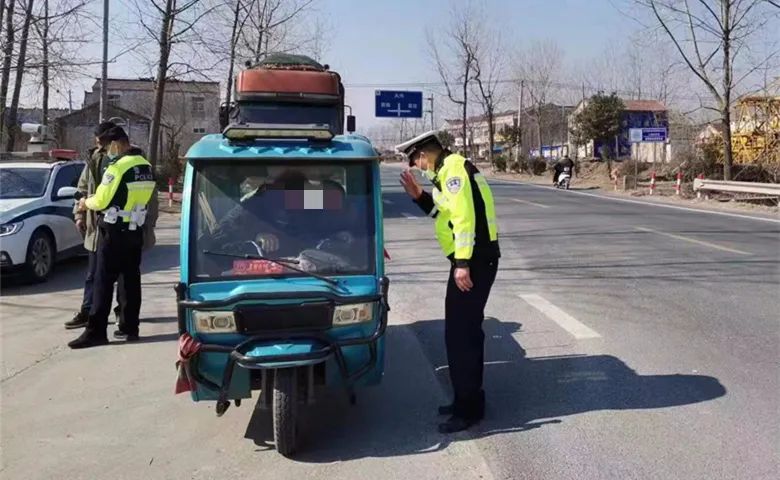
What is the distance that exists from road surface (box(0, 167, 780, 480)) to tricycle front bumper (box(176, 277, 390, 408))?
0.47m

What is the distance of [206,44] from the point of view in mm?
23266

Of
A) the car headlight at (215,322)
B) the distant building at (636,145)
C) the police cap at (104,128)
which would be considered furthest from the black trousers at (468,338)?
the distant building at (636,145)

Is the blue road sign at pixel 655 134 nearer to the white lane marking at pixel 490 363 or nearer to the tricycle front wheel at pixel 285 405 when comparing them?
the white lane marking at pixel 490 363

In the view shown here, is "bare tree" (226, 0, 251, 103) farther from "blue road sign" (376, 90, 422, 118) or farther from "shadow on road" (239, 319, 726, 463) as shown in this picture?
"shadow on road" (239, 319, 726, 463)

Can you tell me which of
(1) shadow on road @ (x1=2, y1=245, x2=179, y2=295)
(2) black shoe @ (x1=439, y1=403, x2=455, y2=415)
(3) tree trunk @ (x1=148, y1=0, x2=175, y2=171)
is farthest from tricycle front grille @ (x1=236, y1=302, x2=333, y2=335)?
(3) tree trunk @ (x1=148, y1=0, x2=175, y2=171)

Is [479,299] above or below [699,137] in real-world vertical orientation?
below

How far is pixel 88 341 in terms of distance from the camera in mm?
6703

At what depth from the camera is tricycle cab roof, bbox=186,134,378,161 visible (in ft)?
14.6

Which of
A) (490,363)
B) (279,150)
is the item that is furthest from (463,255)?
(490,363)

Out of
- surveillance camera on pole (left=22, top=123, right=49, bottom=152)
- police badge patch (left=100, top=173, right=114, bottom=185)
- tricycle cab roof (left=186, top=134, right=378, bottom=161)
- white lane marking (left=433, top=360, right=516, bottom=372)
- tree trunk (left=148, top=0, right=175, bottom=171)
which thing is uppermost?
tree trunk (left=148, top=0, right=175, bottom=171)

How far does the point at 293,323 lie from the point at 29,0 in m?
18.8

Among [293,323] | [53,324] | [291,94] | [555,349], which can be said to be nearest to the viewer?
[293,323]

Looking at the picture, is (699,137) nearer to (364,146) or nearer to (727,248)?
(727,248)

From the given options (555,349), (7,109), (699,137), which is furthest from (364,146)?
(699,137)
